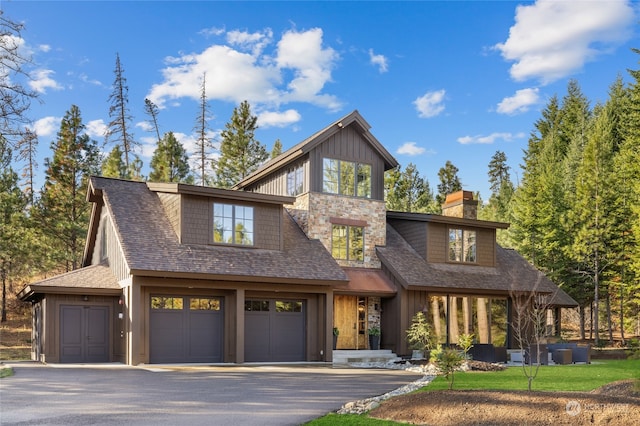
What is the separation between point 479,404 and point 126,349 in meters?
12.8

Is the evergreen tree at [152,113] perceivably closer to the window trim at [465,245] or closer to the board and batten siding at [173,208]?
the board and batten siding at [173,208]

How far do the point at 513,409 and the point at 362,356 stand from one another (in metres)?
14.5

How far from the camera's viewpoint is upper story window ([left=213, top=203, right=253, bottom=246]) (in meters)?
21.4

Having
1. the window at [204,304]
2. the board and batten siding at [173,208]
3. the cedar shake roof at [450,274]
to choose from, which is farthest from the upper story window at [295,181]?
the window at [204,304]

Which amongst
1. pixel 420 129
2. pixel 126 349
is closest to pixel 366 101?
pixel 420 129

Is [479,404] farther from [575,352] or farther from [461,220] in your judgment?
[461,220]

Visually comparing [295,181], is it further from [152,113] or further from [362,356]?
[152,113]

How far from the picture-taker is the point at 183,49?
3139cm

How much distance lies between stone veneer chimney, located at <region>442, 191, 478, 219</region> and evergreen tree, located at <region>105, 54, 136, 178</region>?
21909 mm

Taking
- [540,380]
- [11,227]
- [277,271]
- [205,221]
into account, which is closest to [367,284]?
[277,271]

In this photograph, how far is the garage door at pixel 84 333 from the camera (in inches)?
776

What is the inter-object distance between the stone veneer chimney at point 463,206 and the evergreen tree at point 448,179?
3346 cm

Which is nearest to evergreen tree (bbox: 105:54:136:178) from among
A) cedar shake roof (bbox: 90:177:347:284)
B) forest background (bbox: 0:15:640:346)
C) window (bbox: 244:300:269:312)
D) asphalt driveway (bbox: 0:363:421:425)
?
Result: forest background (bbox: 0:15:640:346)

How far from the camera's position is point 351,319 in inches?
993
